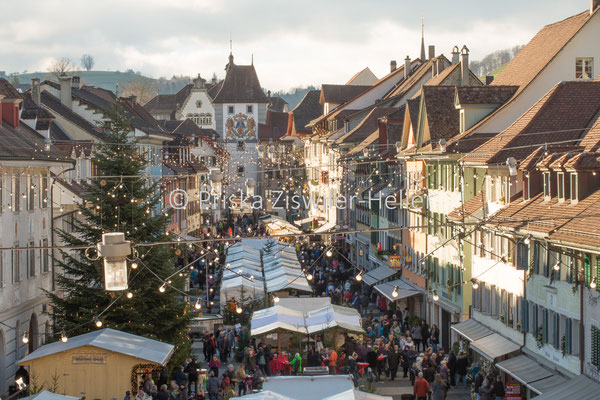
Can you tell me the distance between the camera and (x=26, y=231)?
36.1 meters

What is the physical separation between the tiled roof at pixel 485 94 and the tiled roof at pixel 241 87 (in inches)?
4148

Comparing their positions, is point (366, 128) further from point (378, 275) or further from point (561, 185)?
point (561, 185)

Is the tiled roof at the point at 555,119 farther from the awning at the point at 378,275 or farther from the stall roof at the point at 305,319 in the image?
the awning at the point at 378,275

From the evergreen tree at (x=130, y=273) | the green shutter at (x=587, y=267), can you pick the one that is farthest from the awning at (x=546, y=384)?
the evergreen tree at (x=130, y=273)

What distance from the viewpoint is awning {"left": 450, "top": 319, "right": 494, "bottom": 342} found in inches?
1352

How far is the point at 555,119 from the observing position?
33.0 m

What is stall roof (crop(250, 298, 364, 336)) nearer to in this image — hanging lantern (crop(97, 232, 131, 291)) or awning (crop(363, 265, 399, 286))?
awning (crop(363, 265, 399, 286))

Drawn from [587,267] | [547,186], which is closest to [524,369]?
[587,267]

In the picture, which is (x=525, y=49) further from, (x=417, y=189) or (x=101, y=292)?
(x=101, y=292)

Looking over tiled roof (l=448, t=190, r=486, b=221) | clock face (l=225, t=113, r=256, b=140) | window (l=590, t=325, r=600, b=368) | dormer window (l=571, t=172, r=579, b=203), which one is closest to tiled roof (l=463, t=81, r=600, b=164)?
tiled roof (l=448, t=190, r=486, b=221)

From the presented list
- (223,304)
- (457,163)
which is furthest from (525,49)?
(223,304)

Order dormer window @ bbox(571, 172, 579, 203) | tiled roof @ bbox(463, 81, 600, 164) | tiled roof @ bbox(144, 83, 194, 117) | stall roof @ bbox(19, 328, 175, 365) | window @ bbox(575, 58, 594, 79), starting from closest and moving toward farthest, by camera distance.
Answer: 1. dormer window @ bbox(571, 172, 579, 203)
2. stall roof @ bbox(19, 328, 175, 365)
3. tiled roof @ bbox(463, 81, 600, 164)
4. window @ bbox(575, 58, 594, 79)
5. tiled roof @ bbox(144, 83, 194, 117)

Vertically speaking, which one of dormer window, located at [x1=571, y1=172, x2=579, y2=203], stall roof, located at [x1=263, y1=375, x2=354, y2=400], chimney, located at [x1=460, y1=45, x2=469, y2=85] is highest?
chimney, located at [x1=460, y1=45, x2=469, y2=85]

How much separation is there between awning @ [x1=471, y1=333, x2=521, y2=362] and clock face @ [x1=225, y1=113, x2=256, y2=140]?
113 meters
